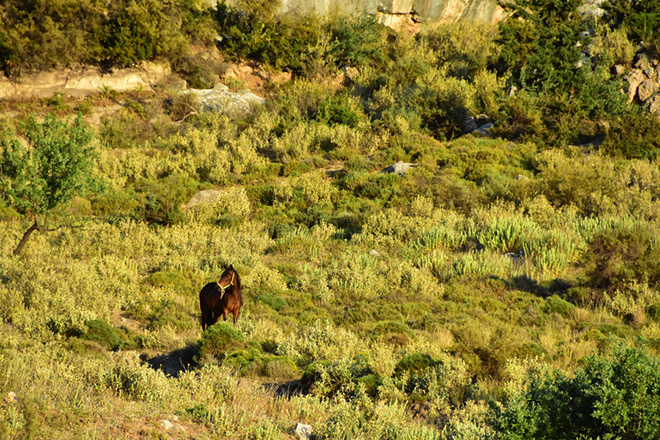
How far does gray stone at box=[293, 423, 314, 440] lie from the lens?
5320 mm

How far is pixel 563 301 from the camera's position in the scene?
9867 millimetres

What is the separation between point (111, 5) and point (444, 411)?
2513 cm

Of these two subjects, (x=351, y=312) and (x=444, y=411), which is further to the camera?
(x=351, y=312)

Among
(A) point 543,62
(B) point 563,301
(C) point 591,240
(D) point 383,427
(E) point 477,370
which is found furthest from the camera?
(A) point 543,62

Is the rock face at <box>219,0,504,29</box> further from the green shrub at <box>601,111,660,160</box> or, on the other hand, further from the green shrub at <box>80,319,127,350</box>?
the green shrub at <box>80,319,127,350</box>

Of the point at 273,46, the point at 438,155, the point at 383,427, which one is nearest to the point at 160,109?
the point at 273,46

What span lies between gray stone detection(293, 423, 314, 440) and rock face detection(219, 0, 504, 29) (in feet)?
97.3

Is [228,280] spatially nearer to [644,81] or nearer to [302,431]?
[302,431]

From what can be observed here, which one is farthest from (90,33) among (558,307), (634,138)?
(558,307)

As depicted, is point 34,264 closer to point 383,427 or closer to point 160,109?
point 383,427

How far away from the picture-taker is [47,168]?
11.5 m

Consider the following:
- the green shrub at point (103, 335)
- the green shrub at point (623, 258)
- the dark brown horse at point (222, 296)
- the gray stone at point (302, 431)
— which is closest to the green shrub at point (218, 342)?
the dark brown horse at point (222, 296)

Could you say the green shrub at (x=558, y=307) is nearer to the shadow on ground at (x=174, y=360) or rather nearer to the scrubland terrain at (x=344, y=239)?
the scrubland terrain at (x=344, y=239)

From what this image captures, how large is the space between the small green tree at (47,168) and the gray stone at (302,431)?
8.34 metres
